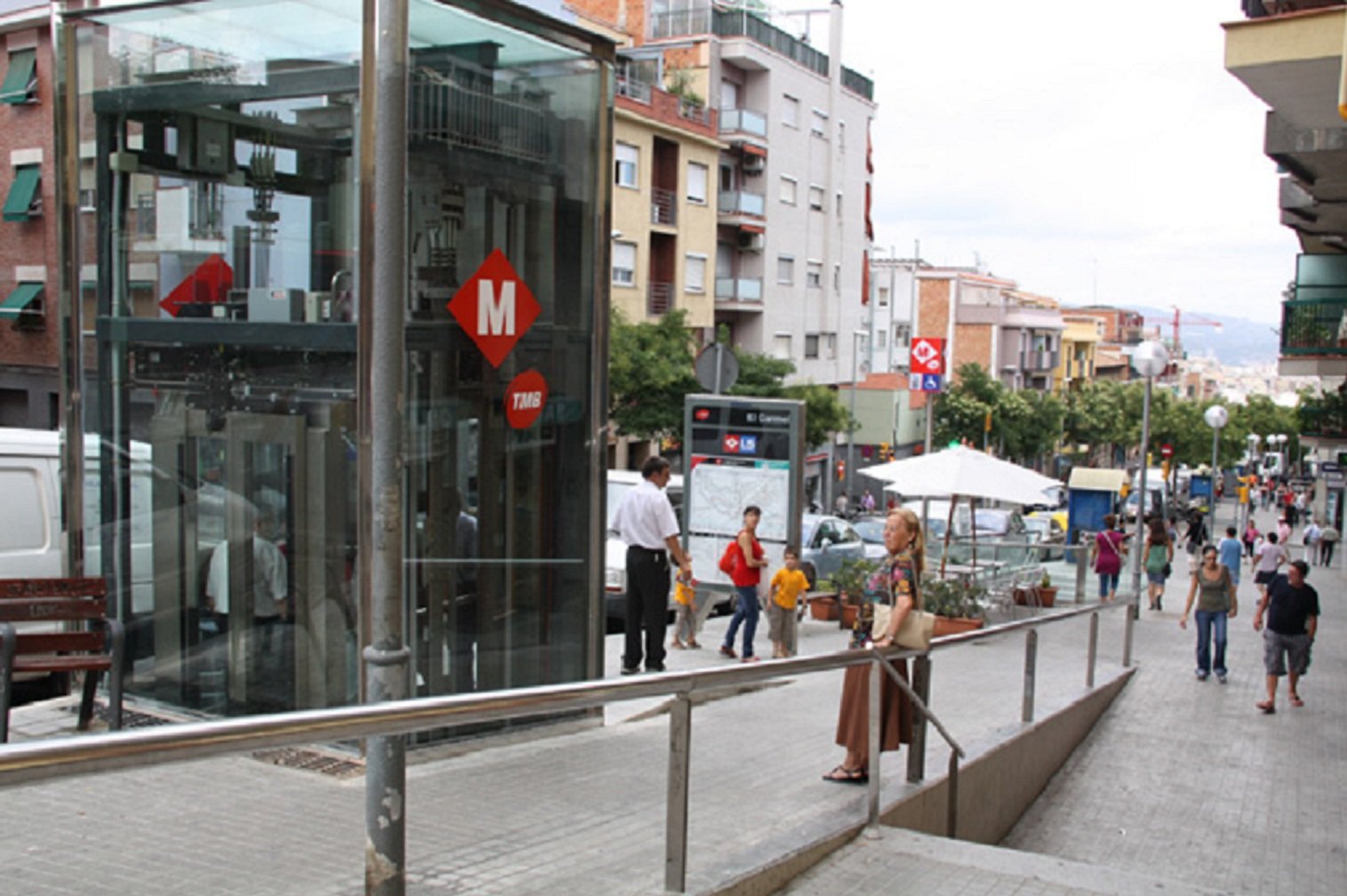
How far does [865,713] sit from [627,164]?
35.6 m

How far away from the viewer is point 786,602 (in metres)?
11.6

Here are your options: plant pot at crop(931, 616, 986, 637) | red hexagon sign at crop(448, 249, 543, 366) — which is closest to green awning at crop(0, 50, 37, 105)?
plant pot at crop(931, 616, 986, 637)

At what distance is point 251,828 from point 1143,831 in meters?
6.68

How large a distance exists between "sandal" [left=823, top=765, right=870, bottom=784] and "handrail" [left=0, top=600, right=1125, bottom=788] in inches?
43.1

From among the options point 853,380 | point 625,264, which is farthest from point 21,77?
point 853,380

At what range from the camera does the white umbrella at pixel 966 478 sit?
643 inches

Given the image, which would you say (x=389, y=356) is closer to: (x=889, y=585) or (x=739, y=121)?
(x=889, y=585)

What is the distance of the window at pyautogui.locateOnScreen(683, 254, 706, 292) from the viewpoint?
144 ft

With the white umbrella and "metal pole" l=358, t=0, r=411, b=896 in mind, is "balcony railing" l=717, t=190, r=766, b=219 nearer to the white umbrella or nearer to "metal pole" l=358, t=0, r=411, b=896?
the white umbrella

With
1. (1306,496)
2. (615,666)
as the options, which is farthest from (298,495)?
(1306,496)

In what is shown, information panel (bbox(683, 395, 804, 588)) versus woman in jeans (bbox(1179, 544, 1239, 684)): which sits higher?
information panel (bbox(683, 395, 804, 588))

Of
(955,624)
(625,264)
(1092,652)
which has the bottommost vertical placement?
(955,624)

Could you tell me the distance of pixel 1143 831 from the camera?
873 centimetres

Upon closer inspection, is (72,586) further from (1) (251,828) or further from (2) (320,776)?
(1) (251,828)
